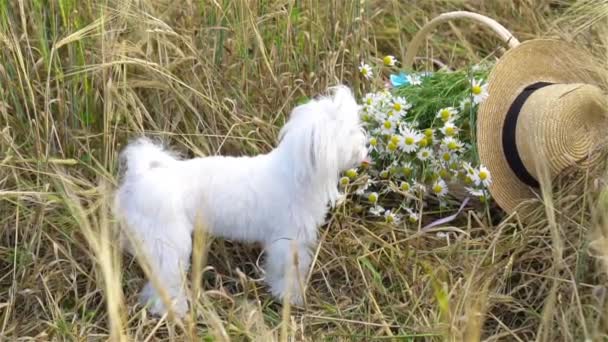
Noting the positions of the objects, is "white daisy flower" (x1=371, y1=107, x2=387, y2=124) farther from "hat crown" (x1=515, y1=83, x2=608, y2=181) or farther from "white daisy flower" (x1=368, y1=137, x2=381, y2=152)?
"hat crown" (x1=515, y1=83, x2=608, y2=181)

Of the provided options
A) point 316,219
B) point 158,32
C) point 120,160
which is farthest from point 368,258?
point 158,32

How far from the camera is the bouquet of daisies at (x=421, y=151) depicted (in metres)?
2.52

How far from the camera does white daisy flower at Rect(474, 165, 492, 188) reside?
96.4 inches

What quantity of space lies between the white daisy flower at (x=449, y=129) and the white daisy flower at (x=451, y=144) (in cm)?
2

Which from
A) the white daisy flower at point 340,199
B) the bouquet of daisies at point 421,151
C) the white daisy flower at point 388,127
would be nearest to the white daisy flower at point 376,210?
the bouquet of daisies at point 421,151

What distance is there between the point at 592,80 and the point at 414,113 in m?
0.57

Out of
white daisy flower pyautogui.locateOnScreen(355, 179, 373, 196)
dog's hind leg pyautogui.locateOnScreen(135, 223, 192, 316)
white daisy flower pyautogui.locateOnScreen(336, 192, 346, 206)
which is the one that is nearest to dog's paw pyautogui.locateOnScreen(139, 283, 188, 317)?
dog's hind leg pyautogui.locateOnScreen(135, 223, 192, 316)

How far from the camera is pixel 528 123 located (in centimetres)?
244

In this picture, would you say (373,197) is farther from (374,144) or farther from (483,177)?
(483,177)

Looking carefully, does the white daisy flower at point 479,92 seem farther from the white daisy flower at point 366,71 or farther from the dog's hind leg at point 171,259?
the dog's hind leg at point 171,259

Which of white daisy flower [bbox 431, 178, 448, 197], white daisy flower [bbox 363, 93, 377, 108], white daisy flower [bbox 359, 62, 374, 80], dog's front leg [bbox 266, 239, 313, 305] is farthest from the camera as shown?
white daisy flower [bbox 359, 62, 374, 80]

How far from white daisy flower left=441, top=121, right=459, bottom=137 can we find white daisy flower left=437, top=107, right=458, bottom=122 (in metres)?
0.02

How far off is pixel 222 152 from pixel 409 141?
608 mm

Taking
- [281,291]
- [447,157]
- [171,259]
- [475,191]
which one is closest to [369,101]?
[447,157]
